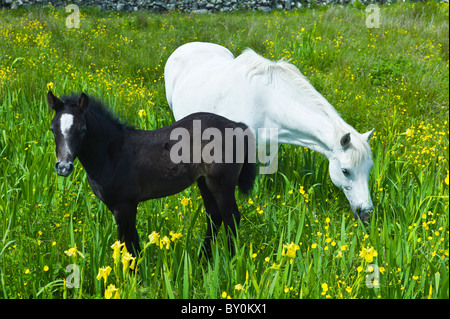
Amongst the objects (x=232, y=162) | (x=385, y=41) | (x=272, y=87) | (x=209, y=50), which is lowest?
(x=232, y=162)

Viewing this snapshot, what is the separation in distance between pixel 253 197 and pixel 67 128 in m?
2.09

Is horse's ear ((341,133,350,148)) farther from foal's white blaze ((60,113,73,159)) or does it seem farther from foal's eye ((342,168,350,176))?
foal's white blaze ((60,113,73,159))

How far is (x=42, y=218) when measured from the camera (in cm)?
342

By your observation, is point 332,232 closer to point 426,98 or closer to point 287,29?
point 426,98

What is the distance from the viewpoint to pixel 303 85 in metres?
3.75

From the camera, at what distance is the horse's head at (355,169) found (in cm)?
347

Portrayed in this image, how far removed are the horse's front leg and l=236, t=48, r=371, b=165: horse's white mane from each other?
5.70 feet

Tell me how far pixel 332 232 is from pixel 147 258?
1.55 meters

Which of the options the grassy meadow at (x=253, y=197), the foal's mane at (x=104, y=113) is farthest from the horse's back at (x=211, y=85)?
the foal's mane at (x=104, y=113)

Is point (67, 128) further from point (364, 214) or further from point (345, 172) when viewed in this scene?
point (364, 214)

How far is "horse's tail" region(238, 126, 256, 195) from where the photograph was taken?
9.59ft

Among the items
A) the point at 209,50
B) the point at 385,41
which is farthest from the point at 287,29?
the point at 209,50

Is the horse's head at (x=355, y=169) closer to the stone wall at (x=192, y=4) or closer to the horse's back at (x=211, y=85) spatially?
the horse's back at (x=211, y=85)

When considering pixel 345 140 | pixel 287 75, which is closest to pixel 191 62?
pixel 287 75
